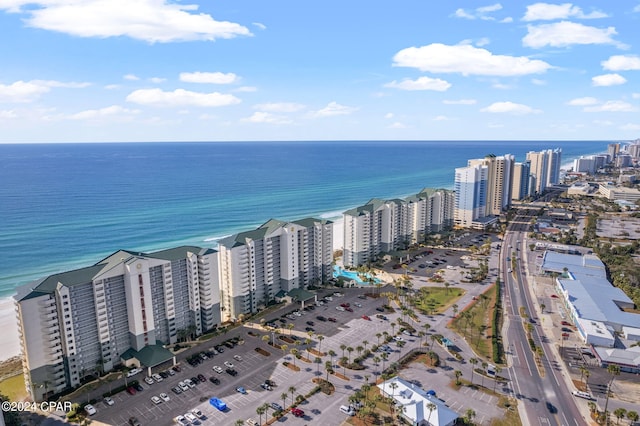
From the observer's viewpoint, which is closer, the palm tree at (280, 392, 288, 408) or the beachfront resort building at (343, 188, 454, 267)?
the palm tree at (280, 392, 288, 408)

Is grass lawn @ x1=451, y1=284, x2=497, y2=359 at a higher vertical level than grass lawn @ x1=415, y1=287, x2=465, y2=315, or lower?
lower

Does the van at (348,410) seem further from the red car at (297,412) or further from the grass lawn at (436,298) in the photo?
the grass lawn at (436,298)

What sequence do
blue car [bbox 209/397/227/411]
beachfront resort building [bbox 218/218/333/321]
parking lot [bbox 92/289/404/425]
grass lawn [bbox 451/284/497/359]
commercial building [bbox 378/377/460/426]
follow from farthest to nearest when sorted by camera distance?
beachfront resort building [bbox 218/218/333/321] < grass lawn [bbox 451/284/497/359] < blue car [bbox 209/397/227/411] < parking lot [bbox 92/289/404/425] < commercial building [bbox 378/377/460/426]

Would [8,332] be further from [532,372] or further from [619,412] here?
[619,412]

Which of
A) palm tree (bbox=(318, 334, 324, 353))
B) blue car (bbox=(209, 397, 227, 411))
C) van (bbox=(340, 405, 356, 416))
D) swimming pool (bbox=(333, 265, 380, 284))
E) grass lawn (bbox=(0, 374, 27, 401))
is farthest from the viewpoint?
swimming pool (bbox=(333, 265, 380, 284))

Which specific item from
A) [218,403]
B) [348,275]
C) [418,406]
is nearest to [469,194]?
[348,275]

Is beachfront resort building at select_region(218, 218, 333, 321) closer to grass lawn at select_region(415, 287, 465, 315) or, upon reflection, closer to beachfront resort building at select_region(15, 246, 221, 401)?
beachfront resort building at select_region(15, 246, 221, 401)

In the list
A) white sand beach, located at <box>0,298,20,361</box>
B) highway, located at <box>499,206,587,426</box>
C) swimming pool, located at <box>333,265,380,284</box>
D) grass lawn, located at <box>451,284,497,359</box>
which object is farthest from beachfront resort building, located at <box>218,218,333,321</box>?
highway, located at <box>499,206,587,426</box>

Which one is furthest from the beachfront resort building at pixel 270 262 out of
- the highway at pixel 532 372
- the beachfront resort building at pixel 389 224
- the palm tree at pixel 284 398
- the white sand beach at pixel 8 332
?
the highway at pixel 532 372

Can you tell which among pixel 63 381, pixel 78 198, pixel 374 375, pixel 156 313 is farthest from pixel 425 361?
pixel 78 198
